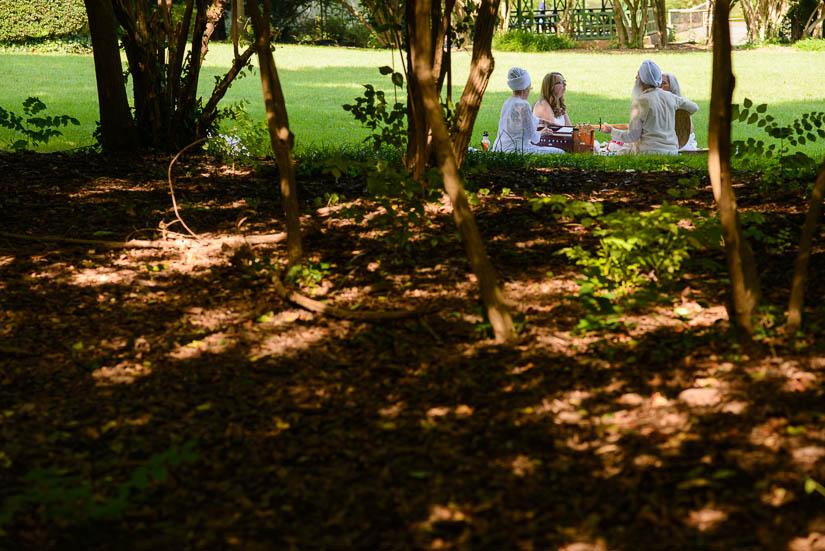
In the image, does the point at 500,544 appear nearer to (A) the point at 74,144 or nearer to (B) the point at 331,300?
(B) the point at 331,300

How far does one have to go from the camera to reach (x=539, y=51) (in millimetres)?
26891

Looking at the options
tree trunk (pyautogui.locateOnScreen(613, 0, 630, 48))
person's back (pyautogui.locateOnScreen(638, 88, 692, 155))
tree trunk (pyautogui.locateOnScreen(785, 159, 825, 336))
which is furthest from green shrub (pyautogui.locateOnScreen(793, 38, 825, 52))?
tree trunk (pyautogui.locateOnScreen(785, 159, 825, 336))

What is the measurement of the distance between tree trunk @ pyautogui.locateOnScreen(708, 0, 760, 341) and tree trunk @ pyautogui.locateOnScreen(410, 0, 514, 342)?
95cm

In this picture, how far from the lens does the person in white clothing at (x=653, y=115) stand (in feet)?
31.8

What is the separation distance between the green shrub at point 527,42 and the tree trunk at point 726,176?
24304mm

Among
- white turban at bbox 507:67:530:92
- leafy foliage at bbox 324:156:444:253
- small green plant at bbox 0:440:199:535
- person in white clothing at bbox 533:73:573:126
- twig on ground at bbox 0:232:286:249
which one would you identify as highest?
white turban at bbox 507:67:530:92

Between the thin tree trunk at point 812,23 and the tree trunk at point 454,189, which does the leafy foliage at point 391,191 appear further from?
the thin tree trunk at point 812,23

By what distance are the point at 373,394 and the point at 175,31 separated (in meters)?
6.05

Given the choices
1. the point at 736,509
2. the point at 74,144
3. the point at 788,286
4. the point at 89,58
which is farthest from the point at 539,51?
the point at 736,509

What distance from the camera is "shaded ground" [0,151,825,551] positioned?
243 centimetres

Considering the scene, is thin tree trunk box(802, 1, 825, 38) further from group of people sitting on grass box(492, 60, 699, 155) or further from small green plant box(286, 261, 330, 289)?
small green plant box(286, 261, 330, 289)

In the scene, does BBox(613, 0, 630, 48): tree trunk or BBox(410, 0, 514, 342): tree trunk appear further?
BBox(613, 0, 630, 48): tree trunk

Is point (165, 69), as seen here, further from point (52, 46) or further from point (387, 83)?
point (52, 46)

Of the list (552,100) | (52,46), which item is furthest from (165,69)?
(52,46)
